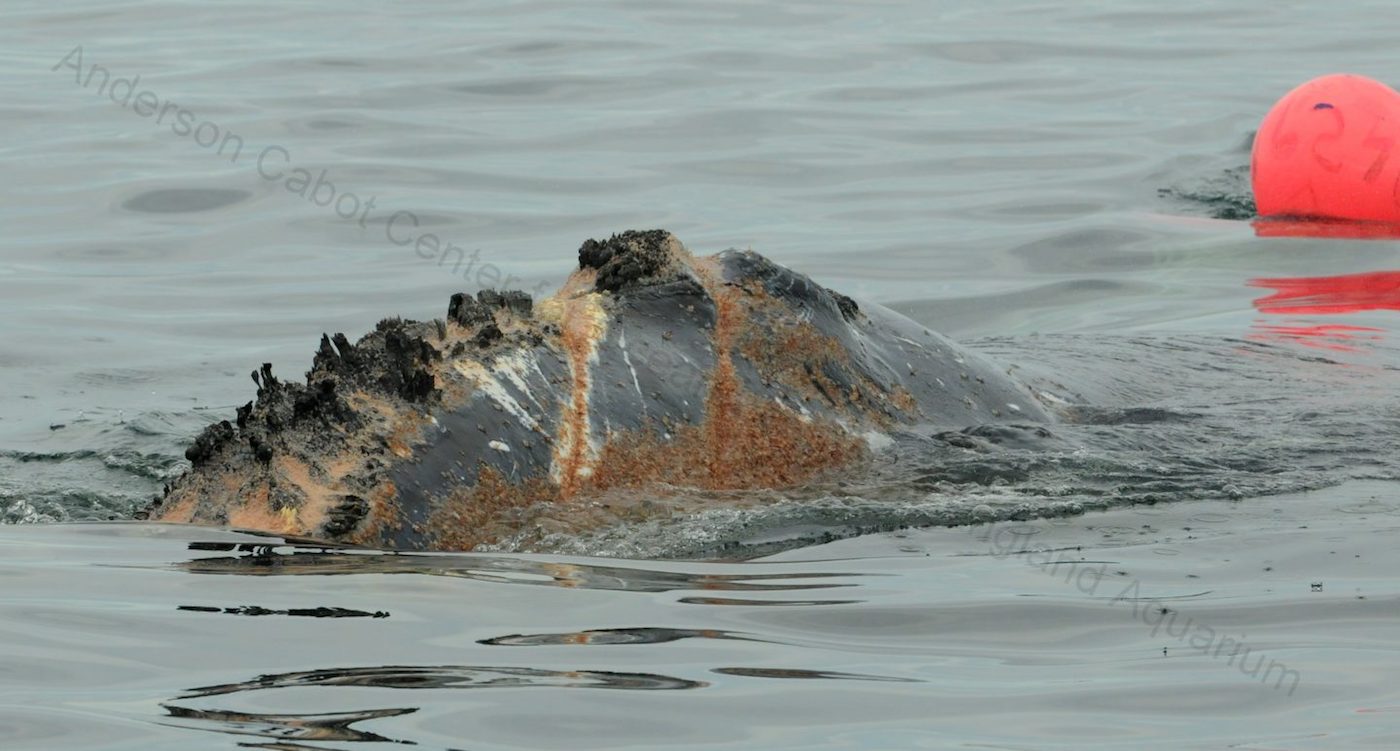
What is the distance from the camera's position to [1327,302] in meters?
10.4

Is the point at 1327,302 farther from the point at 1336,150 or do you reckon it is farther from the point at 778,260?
the point at 778,260

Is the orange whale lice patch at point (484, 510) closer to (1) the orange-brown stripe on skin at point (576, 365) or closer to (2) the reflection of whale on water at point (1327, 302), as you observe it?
(1) the orange-brown stripe on skin at point (576, 365)

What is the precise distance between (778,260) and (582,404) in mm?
5955

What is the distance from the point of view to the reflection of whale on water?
8.88 m

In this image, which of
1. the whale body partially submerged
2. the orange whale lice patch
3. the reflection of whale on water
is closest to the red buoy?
the reflection of whale on water

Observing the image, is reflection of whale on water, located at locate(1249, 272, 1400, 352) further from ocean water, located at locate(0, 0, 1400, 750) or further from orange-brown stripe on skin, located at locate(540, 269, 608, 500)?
orange-brown stripe on skin, located at locate(540, 269, 608, 500)

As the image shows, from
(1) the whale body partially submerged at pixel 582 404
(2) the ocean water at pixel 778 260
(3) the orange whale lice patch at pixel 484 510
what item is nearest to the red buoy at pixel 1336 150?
(2) the ocean water at pixel 778 260

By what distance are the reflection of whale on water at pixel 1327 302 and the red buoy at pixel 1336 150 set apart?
0.70 meters

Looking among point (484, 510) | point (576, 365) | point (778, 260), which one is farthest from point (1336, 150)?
point (484, 510)

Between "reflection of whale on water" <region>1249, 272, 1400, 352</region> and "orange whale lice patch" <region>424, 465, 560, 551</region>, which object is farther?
"reflection of whale on water" <region>1249, 272, 1400, 352</region>

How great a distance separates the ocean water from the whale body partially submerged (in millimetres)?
167

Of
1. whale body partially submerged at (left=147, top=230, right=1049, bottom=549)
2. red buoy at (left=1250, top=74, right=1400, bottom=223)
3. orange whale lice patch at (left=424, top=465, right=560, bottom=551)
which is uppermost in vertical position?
red buoy at (left=1250, top=74, right=1400, bottom=223)

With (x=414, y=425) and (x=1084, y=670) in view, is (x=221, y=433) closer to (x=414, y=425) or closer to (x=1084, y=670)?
(x=414, y=425)

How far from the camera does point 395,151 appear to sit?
47.4ft
